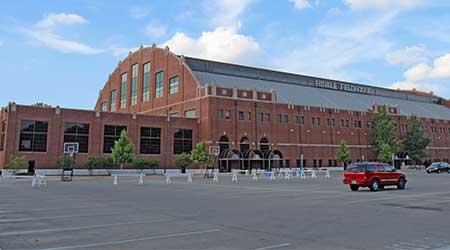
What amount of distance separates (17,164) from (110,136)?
13968 millimetres

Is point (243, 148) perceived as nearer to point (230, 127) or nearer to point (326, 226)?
point (230, 127)

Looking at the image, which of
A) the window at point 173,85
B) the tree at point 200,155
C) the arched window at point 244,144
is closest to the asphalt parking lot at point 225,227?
the tree at point 200,155

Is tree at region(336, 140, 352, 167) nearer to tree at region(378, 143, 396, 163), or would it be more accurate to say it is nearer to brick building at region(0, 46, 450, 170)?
brick building at region(0, 46, 450, 170)

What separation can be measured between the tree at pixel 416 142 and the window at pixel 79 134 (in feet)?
215

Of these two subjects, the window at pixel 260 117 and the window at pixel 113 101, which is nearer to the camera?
the window at pixel 260 117

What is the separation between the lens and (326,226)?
994 centimetres

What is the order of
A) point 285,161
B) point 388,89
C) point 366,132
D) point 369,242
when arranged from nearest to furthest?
point 369,242, point 285,161, point 366,132, point 388,89

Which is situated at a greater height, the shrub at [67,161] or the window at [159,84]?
the window at [159,84]

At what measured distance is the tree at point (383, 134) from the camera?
79.3 meters

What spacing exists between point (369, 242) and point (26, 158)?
50055mm

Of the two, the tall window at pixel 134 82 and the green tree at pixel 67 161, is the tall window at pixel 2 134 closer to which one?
the green tree at pixel 67 161

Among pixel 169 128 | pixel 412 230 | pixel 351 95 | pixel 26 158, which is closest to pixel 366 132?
pixel 351 95

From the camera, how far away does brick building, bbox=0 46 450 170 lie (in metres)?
52.6

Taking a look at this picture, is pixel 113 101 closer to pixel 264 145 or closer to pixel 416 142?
pixel 264 145
